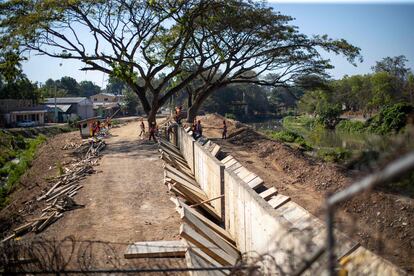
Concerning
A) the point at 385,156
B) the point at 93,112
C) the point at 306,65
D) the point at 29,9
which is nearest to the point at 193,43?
the point at 306,65

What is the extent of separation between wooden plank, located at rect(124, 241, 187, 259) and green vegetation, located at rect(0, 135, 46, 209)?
11.0 metres

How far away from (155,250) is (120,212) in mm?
3603

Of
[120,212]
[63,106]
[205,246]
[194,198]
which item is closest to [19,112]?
[63,106]

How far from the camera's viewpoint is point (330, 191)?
744 cm

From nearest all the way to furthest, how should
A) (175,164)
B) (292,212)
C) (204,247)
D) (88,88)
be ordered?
1. (204,247)
2. (292,212)
3. (175,164)
4. (88,88)

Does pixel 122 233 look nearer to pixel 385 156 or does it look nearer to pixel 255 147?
pixel 385 156

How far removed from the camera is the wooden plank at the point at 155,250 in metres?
7.87

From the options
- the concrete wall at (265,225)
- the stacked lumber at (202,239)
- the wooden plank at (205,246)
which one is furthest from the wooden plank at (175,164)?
the wooden plank at (205,246)

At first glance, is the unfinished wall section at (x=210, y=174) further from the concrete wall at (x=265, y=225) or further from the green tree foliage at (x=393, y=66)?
the green tree foliage at (x=393, y=66)

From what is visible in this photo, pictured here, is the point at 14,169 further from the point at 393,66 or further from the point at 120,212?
the point at 393,66

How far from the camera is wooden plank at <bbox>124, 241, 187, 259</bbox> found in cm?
787

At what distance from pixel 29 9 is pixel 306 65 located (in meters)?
19.2

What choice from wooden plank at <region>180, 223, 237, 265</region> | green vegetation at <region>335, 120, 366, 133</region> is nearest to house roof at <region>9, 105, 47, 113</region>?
green vegetation at <region>335, 120, 366, 133</region>

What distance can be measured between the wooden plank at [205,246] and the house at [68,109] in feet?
175
